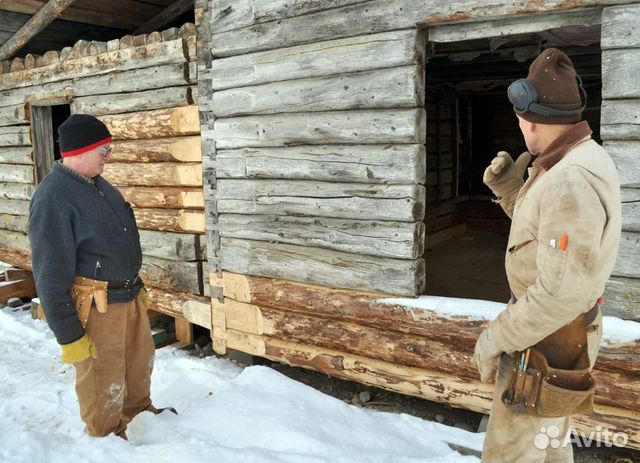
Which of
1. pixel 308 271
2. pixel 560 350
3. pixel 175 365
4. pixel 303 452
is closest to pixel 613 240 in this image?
pixel 560 350

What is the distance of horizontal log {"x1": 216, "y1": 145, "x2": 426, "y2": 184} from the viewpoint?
3697 mm

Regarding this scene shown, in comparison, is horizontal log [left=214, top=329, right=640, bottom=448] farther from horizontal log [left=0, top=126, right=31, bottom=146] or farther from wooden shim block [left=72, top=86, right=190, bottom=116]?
horizontal log [left=0, top=126, right=31, bottom=146]

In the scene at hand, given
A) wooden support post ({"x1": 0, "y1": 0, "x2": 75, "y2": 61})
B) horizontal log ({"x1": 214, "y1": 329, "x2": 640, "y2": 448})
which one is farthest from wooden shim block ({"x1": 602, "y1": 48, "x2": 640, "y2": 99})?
wooden support post ({"x1": 0, "y1": 0, "x2": 75, "y2": 61})

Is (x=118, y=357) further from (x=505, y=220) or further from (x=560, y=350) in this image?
(x=505, y=220)

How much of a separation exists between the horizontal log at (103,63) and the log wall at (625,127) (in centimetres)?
354

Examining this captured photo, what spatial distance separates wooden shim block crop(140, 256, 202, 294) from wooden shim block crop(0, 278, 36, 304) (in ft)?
9.98

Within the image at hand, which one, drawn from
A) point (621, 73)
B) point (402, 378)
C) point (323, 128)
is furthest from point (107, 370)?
point (621, 73)

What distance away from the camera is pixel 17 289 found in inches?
305

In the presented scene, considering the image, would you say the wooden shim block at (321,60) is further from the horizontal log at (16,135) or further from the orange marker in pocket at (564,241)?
the horizontal log at (16,135)

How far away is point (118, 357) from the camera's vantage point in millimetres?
3324

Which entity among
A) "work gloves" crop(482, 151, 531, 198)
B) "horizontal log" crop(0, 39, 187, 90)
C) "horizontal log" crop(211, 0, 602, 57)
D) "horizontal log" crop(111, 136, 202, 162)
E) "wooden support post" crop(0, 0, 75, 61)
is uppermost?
"wooden support post" crop(0, 0, 75, 61)

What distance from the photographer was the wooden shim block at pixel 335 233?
3.78m

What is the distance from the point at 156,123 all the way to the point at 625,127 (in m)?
4.05

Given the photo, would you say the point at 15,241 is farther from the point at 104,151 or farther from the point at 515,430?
the point at 515,430
